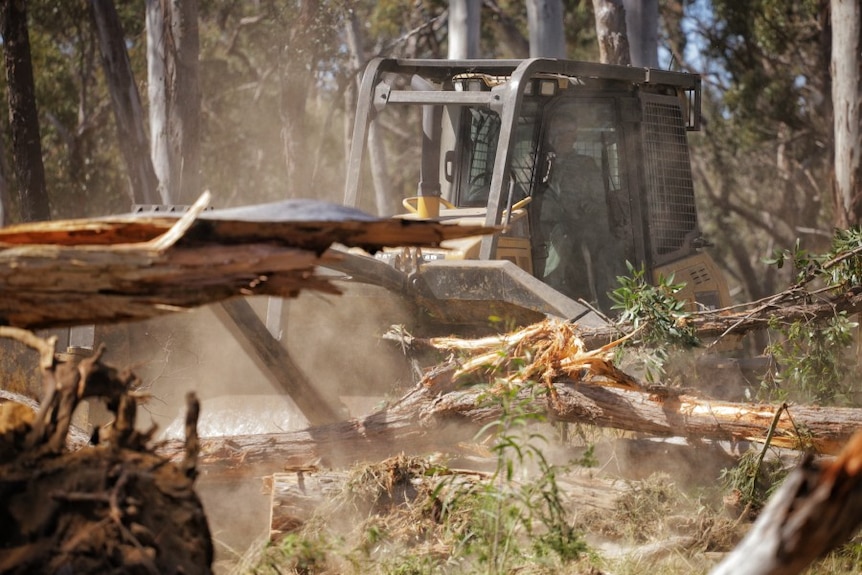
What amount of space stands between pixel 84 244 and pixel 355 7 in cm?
1944

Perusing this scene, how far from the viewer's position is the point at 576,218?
346 inches

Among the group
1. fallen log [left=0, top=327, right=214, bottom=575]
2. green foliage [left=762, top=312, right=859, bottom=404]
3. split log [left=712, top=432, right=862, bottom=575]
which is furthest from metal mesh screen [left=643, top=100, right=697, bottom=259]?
split log [left=712, top=432, right=862, bottom=575]

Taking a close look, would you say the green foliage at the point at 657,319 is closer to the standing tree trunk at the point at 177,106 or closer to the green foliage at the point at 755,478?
the green foliage at the point at 755,478

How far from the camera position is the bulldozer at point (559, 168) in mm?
8023

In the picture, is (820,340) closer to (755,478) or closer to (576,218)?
(755,478)

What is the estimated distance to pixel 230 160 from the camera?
27438mm

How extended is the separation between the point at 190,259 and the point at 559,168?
5373mm

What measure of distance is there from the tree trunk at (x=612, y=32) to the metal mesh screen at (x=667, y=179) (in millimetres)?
5691

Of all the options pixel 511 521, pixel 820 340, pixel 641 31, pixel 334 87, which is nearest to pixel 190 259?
pixel 511 521

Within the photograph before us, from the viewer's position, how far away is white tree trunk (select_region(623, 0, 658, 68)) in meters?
17.3

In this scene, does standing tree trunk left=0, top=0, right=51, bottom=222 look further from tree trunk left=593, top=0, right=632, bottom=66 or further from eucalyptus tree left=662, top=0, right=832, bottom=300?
eucalyptus tree left=662, top=0, right=832, bottom=300

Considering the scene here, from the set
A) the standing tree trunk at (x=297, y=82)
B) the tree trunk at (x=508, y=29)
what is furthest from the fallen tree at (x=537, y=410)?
the tree trunk at (x=508, y=29)

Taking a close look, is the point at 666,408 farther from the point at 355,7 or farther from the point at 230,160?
the point at 230,160

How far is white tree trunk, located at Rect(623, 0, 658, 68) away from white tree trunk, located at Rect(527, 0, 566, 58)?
3.64 ft
